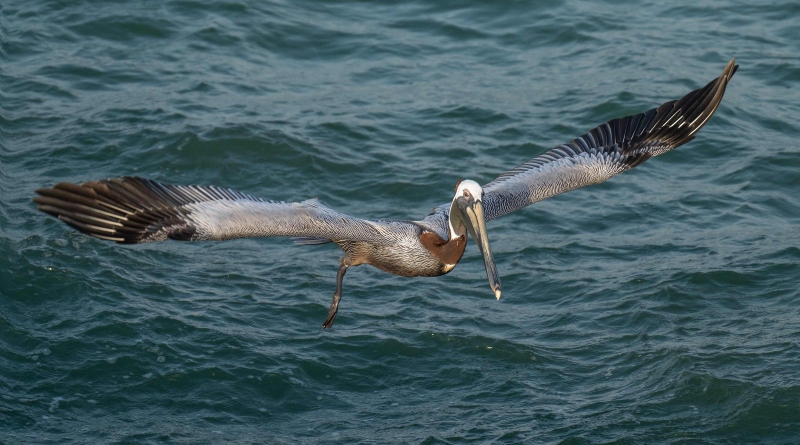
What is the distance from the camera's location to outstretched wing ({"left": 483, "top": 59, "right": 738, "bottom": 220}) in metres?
11.7

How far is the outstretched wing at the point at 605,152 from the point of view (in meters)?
11.7

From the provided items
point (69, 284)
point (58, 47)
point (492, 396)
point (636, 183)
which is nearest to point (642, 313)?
point (492, 396)

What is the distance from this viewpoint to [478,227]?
10.4 m

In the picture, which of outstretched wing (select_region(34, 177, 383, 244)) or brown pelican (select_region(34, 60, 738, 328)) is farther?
brown pelican (select_region(34, 60, 738, 328))

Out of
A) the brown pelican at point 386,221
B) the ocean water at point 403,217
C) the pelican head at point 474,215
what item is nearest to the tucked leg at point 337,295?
the brown pelican at point 386,221

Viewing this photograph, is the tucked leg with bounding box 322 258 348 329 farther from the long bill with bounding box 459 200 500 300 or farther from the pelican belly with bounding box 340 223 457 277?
the long bill with bounding box 459 200 500 300

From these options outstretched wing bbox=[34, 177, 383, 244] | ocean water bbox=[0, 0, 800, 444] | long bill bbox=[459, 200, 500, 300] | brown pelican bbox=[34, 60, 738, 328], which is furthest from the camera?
ocean water bbox=[0, 0, 800, 444]

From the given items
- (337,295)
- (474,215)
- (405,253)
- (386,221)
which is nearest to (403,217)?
(337,295)

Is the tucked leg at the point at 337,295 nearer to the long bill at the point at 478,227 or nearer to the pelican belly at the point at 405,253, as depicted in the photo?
the pelican belly at the point at 405,253

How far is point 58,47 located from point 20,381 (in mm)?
8945

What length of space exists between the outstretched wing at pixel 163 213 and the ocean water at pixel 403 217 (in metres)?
2.44

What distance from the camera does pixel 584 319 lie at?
522 inches

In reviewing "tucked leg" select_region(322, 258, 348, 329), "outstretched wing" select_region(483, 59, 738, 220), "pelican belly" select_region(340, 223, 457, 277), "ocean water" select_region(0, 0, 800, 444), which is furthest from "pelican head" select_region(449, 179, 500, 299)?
"ocean water" select_region(0, 0, 800, 444)

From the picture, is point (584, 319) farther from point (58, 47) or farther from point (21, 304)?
point (58, 47)
